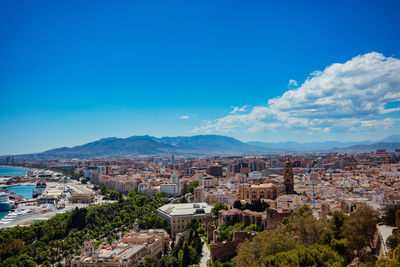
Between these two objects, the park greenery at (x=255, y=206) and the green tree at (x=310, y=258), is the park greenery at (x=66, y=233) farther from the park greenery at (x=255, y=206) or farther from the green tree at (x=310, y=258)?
the green tree at (x=310, y=258)

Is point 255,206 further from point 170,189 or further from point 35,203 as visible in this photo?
point 35,203

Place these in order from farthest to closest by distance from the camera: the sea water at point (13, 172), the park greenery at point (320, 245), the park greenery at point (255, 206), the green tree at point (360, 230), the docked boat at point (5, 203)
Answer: the sea water at point (13, 172)
the docked boat at point (5, 203)
the park greenery at point (255, 206)
the green tree at point (360, 230)
the park greenery at point (320, 245)

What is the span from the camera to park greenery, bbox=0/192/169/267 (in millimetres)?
20188

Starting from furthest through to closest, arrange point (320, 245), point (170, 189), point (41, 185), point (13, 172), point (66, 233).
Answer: point (13, 172) < point (41, 185) < point (170, 189) < point (66, 233) < point (320, 245)

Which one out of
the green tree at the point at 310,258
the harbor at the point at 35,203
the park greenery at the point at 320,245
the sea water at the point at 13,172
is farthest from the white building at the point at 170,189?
the sea water at the point at 13,172

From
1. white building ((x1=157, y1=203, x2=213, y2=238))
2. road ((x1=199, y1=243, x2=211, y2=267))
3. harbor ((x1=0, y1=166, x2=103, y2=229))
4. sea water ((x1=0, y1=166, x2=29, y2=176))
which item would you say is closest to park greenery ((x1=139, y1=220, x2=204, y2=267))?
road ((x1=199, y1=243, x2=211, y2=267))

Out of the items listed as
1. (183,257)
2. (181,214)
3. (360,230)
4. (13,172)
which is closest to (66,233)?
(181,214)

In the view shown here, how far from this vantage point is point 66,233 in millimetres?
25344

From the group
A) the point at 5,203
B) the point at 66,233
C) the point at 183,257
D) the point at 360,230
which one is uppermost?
the point at 360,230

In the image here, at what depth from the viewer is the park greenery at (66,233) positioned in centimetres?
2019

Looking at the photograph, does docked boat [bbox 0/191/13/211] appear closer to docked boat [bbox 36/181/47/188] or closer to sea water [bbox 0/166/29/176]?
docked boat [bbox 36/181/47/188]

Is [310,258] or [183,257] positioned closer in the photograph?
[310,258]

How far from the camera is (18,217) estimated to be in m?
36.4

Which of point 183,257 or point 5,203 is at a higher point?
point 183,257
